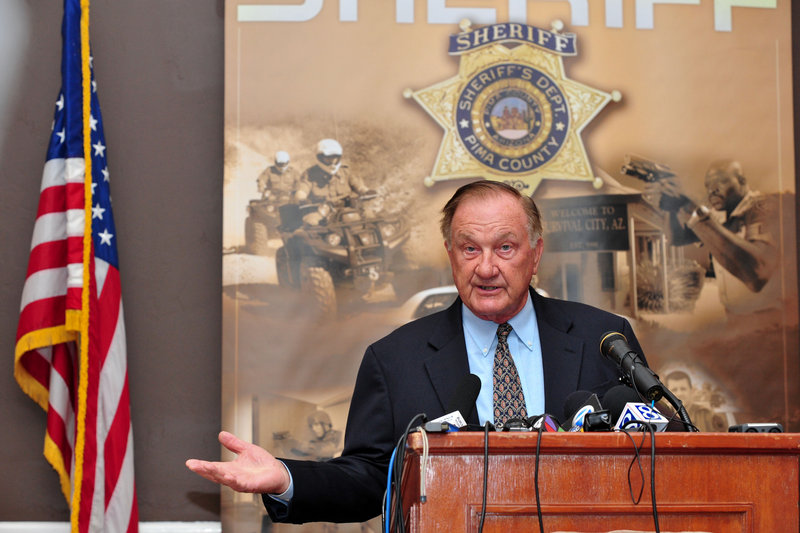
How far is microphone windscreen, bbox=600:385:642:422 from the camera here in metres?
1.72

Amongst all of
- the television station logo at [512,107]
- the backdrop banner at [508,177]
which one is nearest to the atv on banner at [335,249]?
the backdrop banner at [508,177]

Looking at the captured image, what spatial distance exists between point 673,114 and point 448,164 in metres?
0.99

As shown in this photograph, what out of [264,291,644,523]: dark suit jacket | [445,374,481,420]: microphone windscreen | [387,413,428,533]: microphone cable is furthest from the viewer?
[264,291,644,523]: dark suit jacket

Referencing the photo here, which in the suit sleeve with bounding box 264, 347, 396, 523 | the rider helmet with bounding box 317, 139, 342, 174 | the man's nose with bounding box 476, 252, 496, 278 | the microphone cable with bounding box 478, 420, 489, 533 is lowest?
the suit sleeve with bounding box 264, 347, 396, 523

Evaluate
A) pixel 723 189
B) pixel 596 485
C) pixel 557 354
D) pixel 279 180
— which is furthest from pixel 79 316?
pixel 723 189

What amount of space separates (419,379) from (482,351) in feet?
0.70

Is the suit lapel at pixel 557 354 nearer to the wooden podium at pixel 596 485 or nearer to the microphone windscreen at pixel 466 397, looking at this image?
the microphone windscreen at pixel 466 397

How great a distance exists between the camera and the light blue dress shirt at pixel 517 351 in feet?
8.27

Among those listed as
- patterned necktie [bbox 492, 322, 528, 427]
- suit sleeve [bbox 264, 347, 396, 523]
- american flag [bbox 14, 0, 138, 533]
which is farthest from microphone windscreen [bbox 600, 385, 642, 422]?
american flag [bbox 14, 0, 138, 533]

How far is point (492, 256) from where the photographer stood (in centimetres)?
257

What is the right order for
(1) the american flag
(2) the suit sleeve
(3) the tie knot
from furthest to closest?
(1) the american flag, (3) the tie knot, (2) the suit sleeve

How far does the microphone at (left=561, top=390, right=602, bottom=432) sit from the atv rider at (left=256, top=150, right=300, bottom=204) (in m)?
2.00

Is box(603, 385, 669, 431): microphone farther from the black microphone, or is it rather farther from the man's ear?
the man's ear

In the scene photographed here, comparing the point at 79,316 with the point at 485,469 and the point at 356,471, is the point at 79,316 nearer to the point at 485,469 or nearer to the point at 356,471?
the point at 356,471
